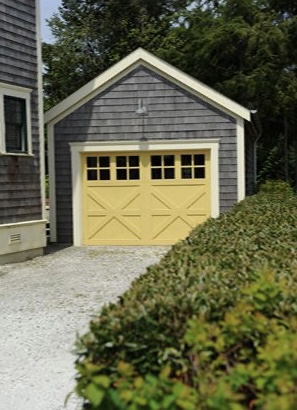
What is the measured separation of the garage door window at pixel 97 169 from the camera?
13.2 meters

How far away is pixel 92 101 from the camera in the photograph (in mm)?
12992

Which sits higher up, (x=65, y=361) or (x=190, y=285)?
(x=190, y=285)

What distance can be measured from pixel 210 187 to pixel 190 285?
386 inches

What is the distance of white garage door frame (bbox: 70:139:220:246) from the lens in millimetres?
12789

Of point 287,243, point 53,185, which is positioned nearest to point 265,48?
point 53,185

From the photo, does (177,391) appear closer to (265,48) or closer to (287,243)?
(287,243)

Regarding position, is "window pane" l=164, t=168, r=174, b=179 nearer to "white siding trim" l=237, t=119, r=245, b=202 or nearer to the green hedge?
"white siding trim" l=237, t=119, r=245, b=202

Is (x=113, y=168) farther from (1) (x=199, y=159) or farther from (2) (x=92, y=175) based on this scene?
(1) (x=199, y=159)

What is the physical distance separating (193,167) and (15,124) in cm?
385

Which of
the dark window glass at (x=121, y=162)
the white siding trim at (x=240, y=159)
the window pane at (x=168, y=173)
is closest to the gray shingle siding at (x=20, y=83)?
the dark window glass at (x=121, y=162)

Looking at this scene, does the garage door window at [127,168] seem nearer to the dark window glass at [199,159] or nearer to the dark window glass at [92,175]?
the dark window glass at [92,175]

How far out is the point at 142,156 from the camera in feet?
42.9

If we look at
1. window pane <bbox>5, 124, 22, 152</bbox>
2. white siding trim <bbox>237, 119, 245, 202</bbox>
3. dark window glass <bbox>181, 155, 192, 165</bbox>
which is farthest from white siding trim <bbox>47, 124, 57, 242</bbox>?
white siding trim <bbox>237, 119, 245, 202</bbox>

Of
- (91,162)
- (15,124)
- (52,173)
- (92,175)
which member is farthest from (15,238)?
(91,162)
